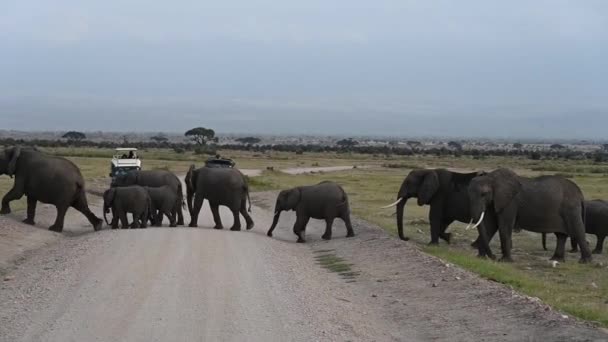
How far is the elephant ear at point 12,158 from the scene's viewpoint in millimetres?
24181

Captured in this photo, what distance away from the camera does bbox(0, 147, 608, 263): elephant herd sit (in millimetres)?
20625

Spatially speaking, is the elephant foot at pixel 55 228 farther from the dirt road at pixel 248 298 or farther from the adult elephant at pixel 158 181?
the adult elephant at pixel 158 181

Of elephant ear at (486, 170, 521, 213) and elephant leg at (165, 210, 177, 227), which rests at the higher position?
elephant ear at (486, 170, 521, 213)

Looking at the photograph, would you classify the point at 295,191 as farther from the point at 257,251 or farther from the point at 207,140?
the point at 207,140

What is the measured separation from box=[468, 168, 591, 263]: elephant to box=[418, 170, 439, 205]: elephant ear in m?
1.93

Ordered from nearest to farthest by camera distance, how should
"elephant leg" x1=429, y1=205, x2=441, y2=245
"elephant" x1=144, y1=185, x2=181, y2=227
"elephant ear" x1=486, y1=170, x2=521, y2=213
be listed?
"elephant ear" x1=486, y1=170, x2=521, y2=213
"elephant leg" x1=429, y1=205, x2=441, y2=245
"elephant" x1=144, y1=185, x2=181, y2=227

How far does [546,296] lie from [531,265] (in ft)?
20.1

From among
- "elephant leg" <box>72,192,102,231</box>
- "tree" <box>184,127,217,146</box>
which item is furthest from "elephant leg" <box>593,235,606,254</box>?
"tree" <box>184,127,217,146</box>

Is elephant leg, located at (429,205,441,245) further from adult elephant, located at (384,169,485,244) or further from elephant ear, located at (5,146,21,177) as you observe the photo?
elephant ear, located at (5,146,21,177)

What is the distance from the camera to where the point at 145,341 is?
32.2 ft

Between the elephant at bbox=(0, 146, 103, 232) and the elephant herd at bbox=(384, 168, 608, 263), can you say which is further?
the elephant at bbox=(0, 146, 103, 232)

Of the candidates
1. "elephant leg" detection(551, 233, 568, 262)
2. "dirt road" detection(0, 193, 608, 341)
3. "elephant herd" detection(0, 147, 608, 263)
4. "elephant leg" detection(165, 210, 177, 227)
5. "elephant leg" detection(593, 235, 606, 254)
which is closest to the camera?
"dirt road" detection(0, 193, 608, 341)

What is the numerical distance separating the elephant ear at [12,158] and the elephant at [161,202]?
399 cm

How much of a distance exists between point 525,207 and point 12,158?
14926mm
